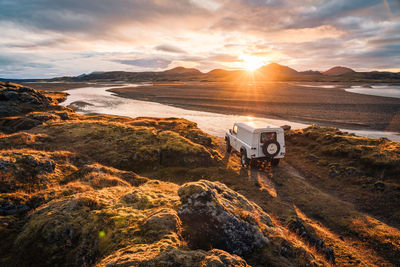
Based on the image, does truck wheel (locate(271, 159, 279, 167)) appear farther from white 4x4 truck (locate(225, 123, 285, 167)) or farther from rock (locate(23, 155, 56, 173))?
rock (locate(23, 155, 56, 173))

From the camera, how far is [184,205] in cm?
597

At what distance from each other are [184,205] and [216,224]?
1.10 meters

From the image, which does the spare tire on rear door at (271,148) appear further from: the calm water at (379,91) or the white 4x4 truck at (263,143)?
the calm water at (379,91)

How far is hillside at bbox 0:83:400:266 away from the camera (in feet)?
16.0

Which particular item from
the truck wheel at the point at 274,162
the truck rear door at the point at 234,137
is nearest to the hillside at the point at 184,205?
the truck wheel at the point at 274,162

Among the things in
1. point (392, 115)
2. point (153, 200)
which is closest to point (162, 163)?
point (153, 200)

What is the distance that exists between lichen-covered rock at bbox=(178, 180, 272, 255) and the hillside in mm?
29

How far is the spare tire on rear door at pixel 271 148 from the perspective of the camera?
14625mm

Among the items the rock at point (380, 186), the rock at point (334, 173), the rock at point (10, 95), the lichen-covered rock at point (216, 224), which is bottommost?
the rock at point (334, 173)

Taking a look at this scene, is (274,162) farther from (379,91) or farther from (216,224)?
(379,91)

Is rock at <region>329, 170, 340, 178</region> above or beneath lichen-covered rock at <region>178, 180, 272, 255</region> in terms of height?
beneath

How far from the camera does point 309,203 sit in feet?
37.6

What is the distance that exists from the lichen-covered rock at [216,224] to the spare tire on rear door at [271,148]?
8710mm

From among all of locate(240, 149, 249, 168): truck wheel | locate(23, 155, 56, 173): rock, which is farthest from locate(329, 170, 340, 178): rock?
locate(23, 155, 56, 173): rock
